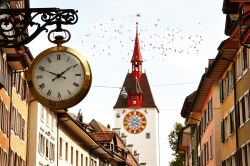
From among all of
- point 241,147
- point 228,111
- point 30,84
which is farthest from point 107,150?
point 30,84

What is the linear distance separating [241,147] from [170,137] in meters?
61.0

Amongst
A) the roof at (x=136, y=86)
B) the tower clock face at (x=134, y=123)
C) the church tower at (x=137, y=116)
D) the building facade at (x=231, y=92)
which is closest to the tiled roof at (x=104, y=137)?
the building facade at (x=231, y=92)

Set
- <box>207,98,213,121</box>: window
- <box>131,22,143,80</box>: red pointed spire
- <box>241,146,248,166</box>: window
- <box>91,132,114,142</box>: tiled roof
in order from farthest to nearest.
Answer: <box>131,22,143,80</box>: red pointed spire, <box>91,132,114,142</box>: tiled roof, <box>207,98,213,121</box>: window, <box>241,146,248,166</box>: window

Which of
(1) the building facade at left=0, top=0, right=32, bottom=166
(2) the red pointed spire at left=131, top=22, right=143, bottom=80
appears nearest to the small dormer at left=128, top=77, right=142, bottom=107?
(2) the red pointed spire at left=131, top=22, right=143, bottom=80

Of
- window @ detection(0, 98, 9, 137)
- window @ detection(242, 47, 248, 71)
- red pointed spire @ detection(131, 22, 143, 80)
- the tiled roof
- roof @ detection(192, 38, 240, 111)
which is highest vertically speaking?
red pointed spire @ detection(131, 22, 143, 80)

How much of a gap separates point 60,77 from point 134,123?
145m

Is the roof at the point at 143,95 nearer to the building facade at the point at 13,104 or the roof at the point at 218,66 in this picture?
the roof at the point at 218,66

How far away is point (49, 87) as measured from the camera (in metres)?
10.7

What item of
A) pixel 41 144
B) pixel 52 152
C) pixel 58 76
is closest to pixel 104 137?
pixel 52 152

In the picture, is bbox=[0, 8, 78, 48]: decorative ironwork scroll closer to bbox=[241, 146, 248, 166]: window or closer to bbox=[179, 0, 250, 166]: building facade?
bbox=[179, 0, 250, 166]: building facade

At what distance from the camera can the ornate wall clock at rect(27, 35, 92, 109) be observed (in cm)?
1056

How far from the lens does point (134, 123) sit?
156 meters

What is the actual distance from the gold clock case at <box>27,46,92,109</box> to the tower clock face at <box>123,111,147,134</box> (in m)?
145

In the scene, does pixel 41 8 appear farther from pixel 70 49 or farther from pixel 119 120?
pixel 119 120
